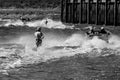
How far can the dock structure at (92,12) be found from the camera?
42938 millimetres

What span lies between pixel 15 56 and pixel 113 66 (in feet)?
22.6

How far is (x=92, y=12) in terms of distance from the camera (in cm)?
4678

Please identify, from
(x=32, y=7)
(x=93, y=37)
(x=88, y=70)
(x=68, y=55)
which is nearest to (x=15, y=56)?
(x=68, y=55)

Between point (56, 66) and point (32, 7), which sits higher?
point (56, 66)

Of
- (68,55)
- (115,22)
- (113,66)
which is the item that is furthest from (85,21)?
(113,66)

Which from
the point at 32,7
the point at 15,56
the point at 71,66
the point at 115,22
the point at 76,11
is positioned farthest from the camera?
the point at 32,7

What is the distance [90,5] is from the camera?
4703cm

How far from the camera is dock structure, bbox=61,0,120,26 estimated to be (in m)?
42.9

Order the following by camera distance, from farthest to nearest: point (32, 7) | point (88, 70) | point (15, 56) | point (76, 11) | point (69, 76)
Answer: point (32, 7) < point (76, 11) < point (15, 56) < point (88, 70) < point (69, 76)

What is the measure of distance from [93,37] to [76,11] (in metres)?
18.0

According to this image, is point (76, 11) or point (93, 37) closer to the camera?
point (93, 37)

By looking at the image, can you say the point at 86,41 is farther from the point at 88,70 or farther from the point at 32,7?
the point at 32,7

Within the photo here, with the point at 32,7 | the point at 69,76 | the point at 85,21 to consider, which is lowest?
the point at 32,7

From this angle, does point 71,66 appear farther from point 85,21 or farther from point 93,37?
point 85,21
